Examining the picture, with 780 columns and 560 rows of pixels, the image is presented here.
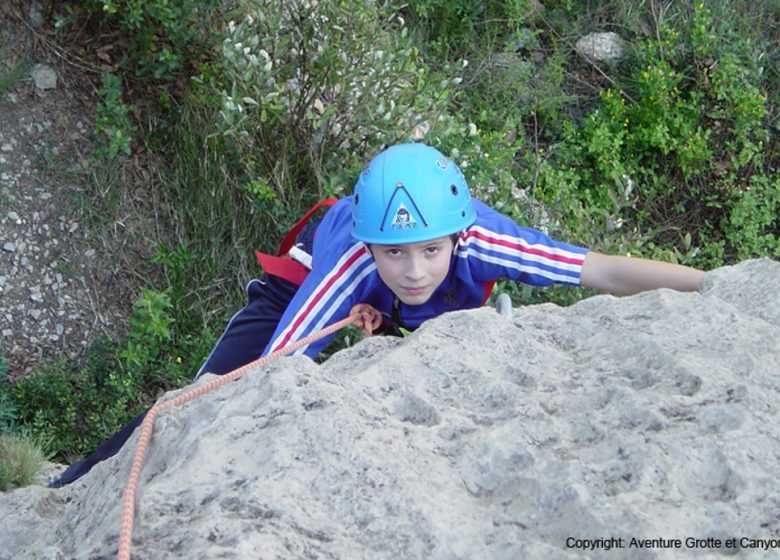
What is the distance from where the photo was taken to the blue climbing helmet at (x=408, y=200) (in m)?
3.09

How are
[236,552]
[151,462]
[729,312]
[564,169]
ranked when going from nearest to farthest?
[236,552] → [151,462] → [729,312] → [564,169]

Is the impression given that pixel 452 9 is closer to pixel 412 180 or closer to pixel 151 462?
pixel 412 180

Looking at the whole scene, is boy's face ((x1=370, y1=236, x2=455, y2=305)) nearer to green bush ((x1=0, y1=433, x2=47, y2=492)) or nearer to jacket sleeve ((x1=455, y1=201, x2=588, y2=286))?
jacket sleeve ((x1=455, y1=201, x2=588, y2=286))

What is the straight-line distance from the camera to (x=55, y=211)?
192 inches

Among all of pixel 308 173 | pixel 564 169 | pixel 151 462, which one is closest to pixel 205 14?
pixel 308 173

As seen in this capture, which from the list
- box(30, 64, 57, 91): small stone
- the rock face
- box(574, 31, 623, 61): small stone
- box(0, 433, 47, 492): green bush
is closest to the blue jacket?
the rock face

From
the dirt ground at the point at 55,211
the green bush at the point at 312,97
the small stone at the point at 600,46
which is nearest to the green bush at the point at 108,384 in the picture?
the dirt ground at the point at 55,211

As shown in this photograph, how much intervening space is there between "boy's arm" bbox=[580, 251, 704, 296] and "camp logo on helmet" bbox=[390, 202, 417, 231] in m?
0.62

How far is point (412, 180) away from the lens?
124 inches

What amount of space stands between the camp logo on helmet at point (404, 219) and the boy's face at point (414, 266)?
7 cm

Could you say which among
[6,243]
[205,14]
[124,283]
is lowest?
[124,283]

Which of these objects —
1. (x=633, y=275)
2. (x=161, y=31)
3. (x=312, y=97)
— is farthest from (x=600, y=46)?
(x=633, y=275)

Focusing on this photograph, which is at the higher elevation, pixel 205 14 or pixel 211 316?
pixel 205 14

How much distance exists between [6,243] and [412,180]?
8.43ft
